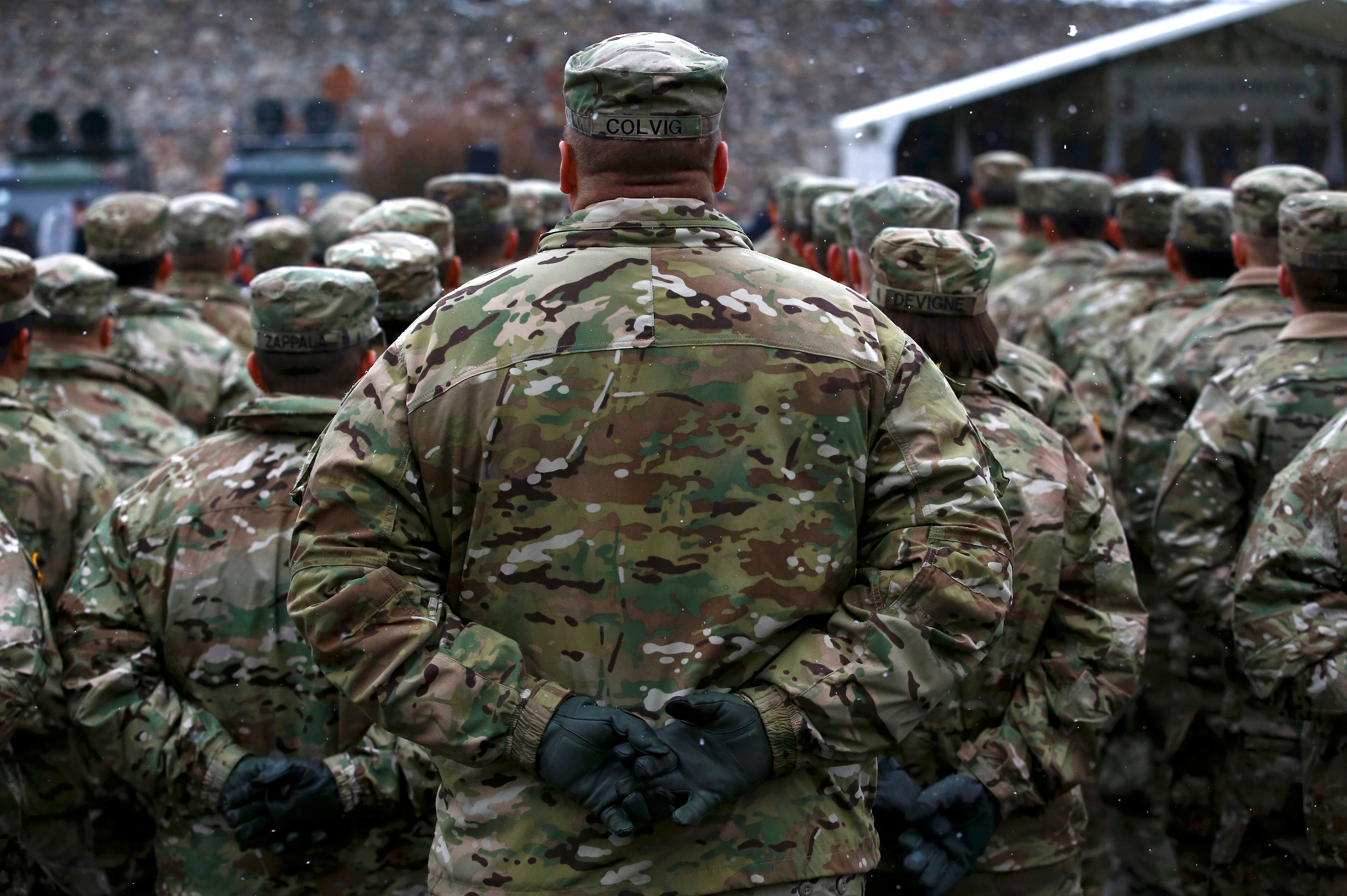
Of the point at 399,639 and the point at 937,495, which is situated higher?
the point at 937,495

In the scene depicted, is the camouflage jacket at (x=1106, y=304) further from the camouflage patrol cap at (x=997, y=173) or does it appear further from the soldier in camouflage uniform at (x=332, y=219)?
the soldier in camouflage uniform at (x=332, y=219)

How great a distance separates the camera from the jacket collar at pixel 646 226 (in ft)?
7.34

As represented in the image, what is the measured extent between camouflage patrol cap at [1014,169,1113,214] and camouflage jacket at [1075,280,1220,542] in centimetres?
130

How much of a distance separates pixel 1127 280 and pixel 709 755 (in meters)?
5.19

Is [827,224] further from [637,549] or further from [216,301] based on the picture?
[637,549]

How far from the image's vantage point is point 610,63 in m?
2.18

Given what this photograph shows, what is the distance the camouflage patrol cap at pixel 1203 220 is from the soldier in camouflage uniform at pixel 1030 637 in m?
2.87

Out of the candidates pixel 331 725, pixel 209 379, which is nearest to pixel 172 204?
pixel 209 379

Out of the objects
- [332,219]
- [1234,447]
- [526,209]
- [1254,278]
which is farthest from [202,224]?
[1234,447]

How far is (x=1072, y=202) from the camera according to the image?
7531 millimetres

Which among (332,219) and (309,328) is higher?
(309,328)

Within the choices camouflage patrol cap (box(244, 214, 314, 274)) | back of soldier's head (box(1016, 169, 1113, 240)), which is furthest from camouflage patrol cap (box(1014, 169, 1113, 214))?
camouflage patrol cap (box(244, 214, 314, 274))

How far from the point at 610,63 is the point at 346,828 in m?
1.80

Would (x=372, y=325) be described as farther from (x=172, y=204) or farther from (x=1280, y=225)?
(x=172, y=204)
